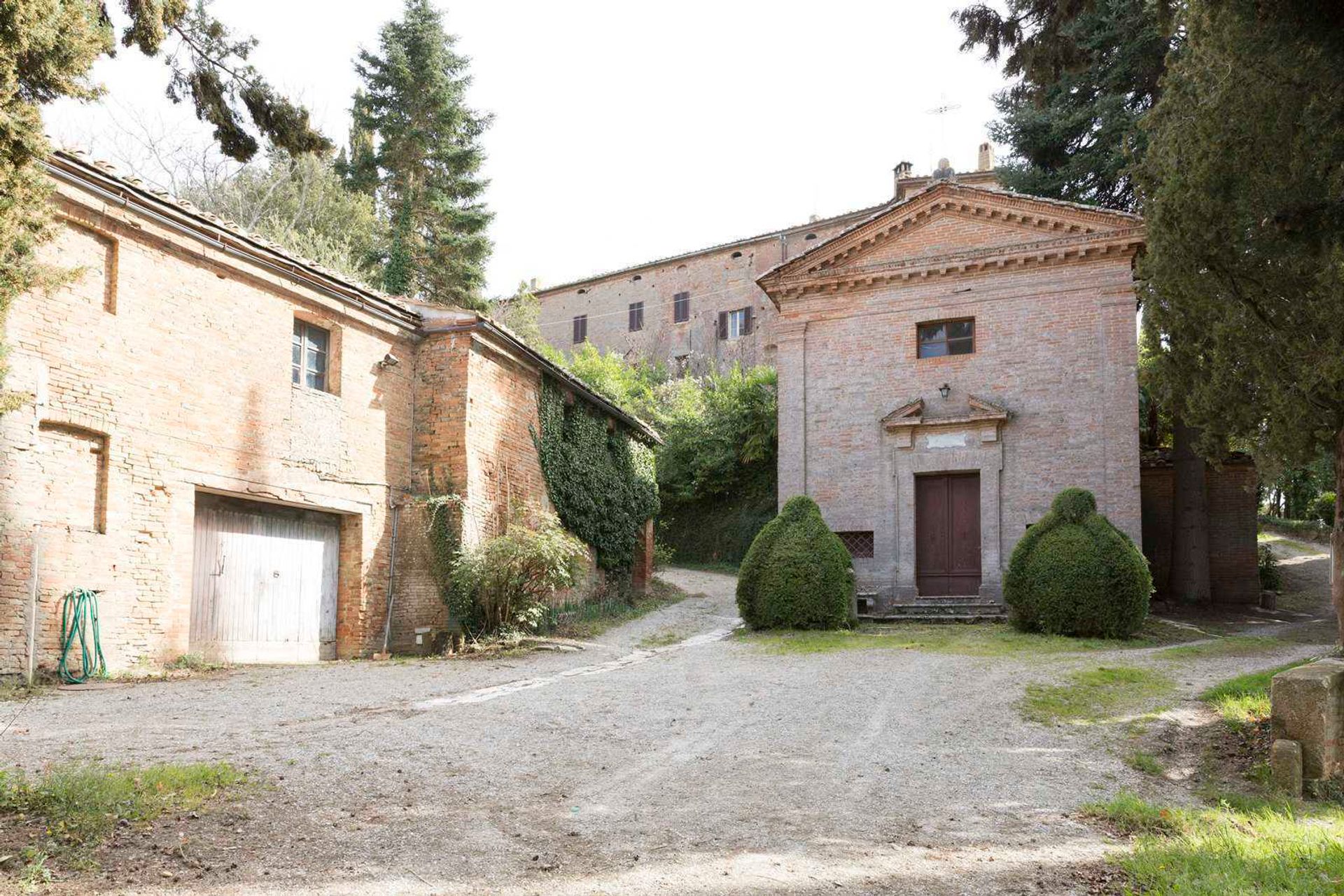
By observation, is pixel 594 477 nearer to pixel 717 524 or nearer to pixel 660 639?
pixel 660 639

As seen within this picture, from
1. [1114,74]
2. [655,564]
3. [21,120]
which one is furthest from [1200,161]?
[655,564]

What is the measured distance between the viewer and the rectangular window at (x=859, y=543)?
18.9 meters

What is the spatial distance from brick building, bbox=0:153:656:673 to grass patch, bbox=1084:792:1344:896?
31.7 feet

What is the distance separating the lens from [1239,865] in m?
4.30

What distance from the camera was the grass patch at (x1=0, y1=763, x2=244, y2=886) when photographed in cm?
416

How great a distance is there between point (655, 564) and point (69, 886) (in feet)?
69.8

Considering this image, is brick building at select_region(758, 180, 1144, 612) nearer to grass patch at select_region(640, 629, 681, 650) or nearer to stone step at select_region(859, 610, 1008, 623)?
stone step at select_region(859, 610, 1008, 623)

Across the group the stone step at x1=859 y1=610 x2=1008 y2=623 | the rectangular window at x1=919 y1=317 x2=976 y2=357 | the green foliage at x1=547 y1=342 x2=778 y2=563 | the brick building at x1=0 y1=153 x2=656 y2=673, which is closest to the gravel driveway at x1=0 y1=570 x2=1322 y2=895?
the brick building at x1=0 y1=153 x2=656 y2=673

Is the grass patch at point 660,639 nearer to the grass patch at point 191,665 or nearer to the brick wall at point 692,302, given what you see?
the grass patch at point 191,665

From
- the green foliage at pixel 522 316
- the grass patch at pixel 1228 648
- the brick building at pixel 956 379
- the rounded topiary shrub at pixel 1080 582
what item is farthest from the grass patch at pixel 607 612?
the green foliage at pixel 522 316

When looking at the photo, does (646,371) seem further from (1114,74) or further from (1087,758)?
(1087,758)

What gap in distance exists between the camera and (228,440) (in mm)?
11719

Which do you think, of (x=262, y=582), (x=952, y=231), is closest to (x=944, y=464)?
(x=952, y=231)

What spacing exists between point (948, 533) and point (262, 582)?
12467 mm
